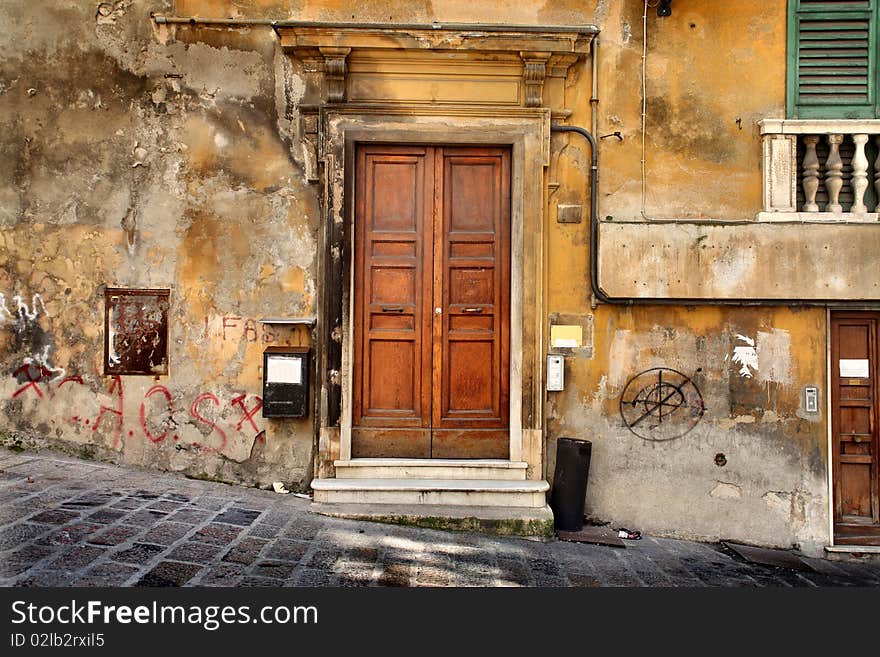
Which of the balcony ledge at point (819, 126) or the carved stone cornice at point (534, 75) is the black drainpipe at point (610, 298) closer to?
the carved stone cornice at point (534, 75)

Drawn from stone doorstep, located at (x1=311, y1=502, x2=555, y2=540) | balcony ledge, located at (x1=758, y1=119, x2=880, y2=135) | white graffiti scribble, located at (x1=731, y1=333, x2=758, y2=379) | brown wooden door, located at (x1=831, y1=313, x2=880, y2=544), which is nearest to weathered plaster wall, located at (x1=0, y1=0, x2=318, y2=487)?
stone doorstep, located at (x1=311, y1=502, x2=555, y2=540)

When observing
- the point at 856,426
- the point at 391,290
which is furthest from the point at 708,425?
the point at 391,290

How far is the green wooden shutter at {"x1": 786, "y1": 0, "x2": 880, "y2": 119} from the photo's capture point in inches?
236

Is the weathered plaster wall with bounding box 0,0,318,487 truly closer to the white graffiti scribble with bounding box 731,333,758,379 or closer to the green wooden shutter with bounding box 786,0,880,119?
the white graffiti scribble with bounding box 731,333,758,379

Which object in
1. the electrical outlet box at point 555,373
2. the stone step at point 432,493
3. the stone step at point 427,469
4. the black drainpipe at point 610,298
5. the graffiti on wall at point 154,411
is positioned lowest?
the stone step at point 432,493

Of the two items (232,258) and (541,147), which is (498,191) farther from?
(232,258)

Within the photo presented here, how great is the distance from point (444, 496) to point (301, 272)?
228cm

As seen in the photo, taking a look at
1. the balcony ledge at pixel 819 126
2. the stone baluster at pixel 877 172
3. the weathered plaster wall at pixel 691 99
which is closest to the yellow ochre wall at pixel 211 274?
the weathered plaster wall at pixel 691 99

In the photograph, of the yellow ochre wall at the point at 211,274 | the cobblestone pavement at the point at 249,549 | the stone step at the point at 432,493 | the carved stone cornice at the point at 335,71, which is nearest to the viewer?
the cobblestone pavement at the point at 249,549

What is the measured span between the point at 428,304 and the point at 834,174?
372cm

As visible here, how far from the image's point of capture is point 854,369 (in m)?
5.99

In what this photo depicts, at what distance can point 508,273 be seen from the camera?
6012 mm

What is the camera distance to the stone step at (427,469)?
575 centimetres

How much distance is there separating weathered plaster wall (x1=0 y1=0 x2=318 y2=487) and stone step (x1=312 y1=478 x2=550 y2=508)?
633mm
